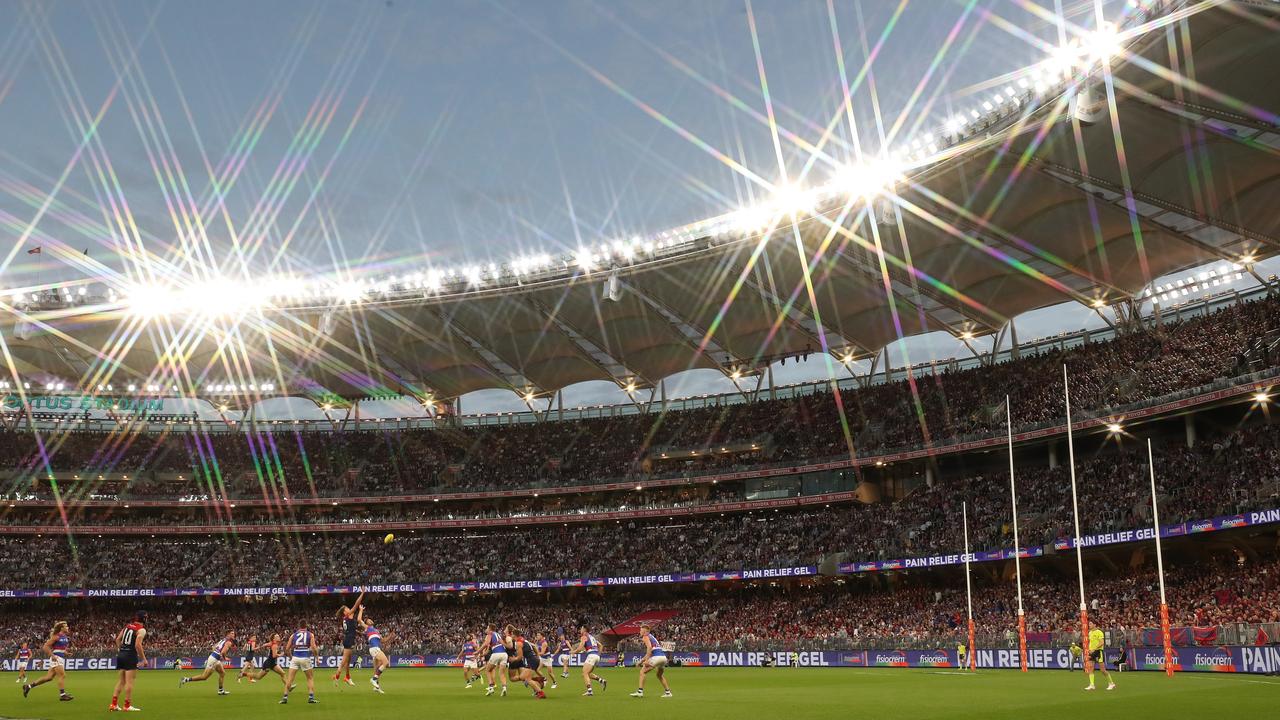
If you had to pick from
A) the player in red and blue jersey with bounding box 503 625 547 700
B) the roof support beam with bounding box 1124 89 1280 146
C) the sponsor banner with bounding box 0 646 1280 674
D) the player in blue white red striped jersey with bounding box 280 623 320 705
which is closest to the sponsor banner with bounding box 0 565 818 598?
the sponsor banner with bounding box 0 646 1280 674

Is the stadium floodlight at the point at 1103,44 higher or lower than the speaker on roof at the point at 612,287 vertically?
higher

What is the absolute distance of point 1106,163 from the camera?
41.8 m

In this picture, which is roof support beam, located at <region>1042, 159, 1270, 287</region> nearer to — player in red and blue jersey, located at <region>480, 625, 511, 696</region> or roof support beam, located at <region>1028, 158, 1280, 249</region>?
roof support beam, located at <region>1028, 158, 1280, 249</region>

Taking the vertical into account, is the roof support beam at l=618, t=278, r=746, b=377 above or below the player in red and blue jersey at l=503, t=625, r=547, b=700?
above

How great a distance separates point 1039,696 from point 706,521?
157 ft

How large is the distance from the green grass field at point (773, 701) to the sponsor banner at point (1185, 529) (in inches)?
434

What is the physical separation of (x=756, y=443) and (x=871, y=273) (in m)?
19.7

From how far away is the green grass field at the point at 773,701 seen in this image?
59.9 feet

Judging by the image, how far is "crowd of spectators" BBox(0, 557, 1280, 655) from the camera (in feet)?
135

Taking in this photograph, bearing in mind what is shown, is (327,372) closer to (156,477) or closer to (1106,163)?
(156,477)

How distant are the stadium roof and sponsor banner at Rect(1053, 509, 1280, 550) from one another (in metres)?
13.6

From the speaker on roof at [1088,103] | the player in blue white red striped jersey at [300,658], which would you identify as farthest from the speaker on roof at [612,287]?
the player in blue white red striped jersey at [300,658]

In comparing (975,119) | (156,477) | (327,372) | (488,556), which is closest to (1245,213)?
(975,119)

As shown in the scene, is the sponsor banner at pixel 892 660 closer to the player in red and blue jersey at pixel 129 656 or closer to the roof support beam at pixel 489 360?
the roof support beam at pixel 489 360
